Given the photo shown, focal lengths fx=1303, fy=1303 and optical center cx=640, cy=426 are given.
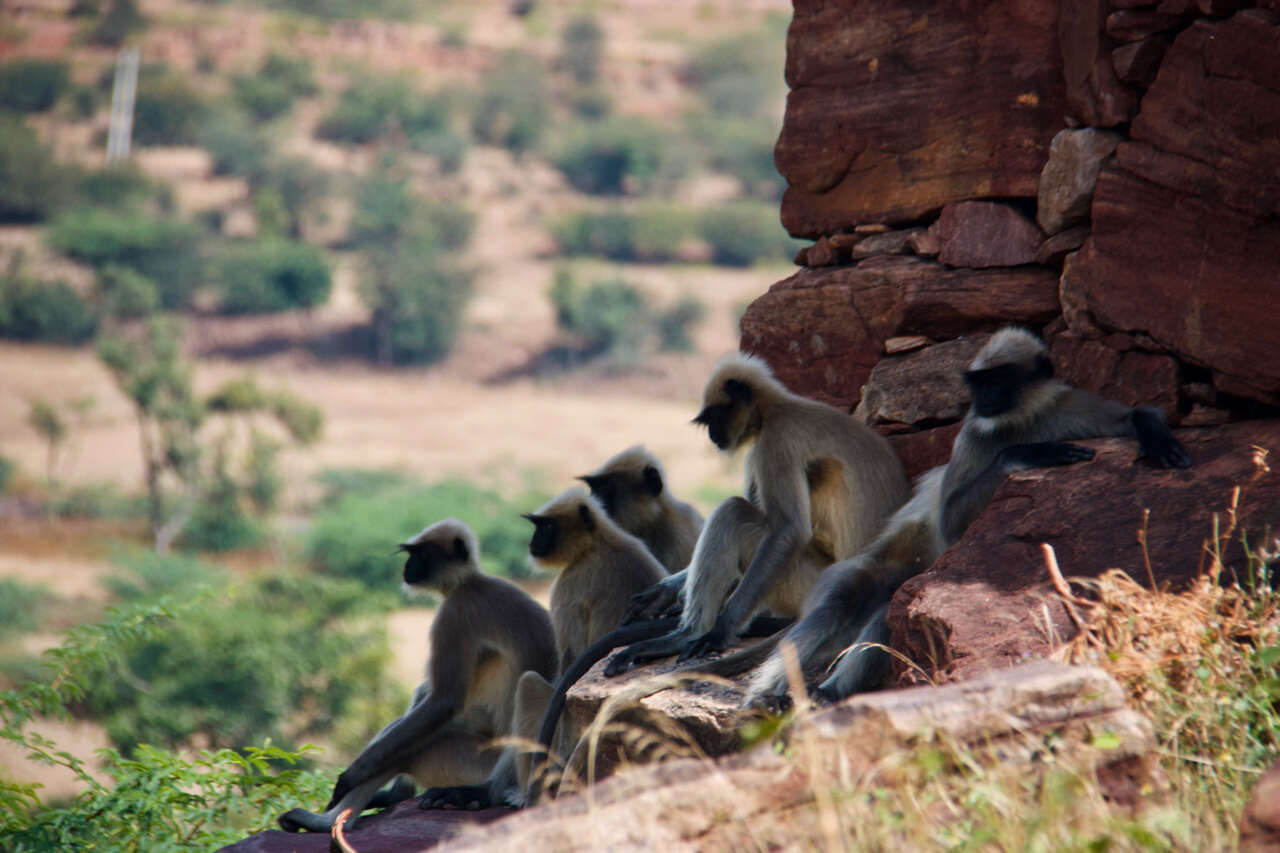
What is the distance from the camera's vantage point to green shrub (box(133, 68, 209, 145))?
43094 mm

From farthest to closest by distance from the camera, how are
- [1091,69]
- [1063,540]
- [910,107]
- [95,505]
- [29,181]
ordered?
[29,181], [95,505], [910,107], [1091,69], [1063,540]

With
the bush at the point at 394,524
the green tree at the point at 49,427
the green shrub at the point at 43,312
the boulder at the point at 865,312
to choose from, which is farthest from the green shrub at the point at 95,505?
the boulder at the point at 865,312

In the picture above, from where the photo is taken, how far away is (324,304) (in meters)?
34.5

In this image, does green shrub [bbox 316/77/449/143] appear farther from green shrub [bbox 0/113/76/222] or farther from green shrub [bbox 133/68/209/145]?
green shrub [bbox 0/113/76/222]

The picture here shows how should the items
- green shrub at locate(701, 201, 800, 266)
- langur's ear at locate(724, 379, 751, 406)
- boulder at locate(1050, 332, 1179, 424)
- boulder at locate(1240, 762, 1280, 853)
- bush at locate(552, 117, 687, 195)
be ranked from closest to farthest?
1. boulder at locate(1240, 762, 1280, 853)
2. boulder at locate(1050, 332, 1179, 424)
3. langur's ear at locate(724, 379, 751, 406)
4. green shrub at locate(701, 201, 800, 266)
5. bush at locate(552, 117, 687, 195)

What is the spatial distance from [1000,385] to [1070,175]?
936 millimetres

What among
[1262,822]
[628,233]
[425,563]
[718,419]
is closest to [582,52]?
[628,233]

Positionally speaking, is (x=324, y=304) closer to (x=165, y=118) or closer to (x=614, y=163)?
(x=165, y=118)

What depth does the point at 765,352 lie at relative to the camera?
17.6 feet

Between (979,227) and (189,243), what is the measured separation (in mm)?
33804

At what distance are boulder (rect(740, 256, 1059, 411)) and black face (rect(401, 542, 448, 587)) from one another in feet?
4.96

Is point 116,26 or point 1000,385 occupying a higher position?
point 116,26

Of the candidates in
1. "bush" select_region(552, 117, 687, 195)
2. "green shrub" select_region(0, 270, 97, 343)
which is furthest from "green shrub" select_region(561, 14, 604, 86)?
"green shrub" select_region(0, 270, 97, 343)

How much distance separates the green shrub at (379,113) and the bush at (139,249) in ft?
37.4
